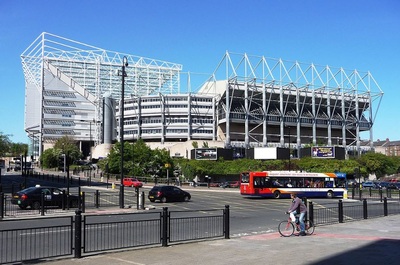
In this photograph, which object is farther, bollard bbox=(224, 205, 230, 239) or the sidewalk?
bollard bbox=(224, 205, 230, 239)

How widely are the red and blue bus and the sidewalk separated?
95.8ft

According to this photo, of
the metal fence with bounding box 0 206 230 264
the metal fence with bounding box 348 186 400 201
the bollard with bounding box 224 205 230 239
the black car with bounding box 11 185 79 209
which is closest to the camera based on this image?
the metal fence with bounding box 0 206 230 264

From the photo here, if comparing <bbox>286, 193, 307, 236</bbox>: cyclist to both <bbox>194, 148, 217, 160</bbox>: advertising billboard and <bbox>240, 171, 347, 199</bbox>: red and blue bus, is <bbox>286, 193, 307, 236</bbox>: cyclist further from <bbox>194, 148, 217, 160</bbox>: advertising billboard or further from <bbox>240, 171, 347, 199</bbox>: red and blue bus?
<bbox>194, 148, 217, 160</bbox>: advertising billboard

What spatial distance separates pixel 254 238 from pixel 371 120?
5441 inches

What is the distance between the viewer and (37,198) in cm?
2717

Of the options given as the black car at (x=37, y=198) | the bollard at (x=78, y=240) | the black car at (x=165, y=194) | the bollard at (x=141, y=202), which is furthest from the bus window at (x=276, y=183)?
the bollard at (x=78, y=240)

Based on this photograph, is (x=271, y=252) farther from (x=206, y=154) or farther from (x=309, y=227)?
(x=206, y=154)

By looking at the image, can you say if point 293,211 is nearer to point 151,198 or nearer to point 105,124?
point 151,198

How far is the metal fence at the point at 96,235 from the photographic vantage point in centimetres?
1112

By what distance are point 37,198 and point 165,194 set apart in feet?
40.9

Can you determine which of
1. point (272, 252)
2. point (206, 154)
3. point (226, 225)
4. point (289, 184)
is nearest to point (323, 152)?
point (206, 154)

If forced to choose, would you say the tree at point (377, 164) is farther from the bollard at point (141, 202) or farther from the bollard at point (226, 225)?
the bollard at point (226, 225)

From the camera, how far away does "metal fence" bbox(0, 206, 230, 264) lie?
11125 millimetres

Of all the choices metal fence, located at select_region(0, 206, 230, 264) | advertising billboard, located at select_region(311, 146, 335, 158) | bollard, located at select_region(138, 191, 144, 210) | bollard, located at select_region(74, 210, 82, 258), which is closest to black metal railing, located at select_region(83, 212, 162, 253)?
metal fence, located at select_region(0, 206, 230, 264)
